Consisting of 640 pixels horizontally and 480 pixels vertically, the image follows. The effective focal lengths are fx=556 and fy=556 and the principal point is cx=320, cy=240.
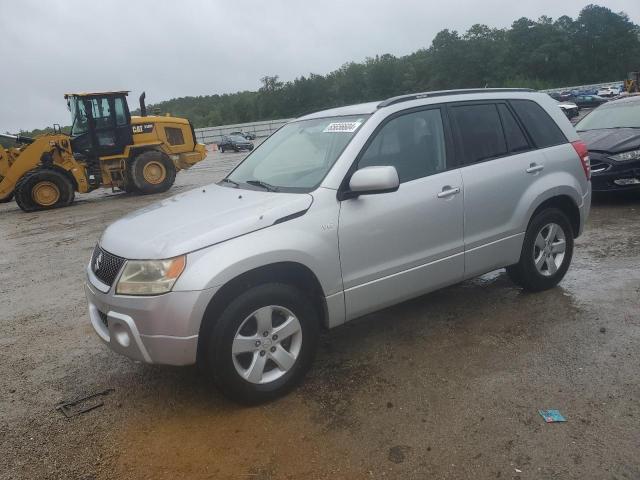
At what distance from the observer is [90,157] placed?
48.4 ft

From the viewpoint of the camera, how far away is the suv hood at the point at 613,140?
8.24 meters

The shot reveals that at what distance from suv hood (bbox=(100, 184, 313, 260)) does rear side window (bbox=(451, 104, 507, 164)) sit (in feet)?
4.97

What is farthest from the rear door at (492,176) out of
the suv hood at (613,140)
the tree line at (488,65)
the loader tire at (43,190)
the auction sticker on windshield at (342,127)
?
the tree line at (488,65)

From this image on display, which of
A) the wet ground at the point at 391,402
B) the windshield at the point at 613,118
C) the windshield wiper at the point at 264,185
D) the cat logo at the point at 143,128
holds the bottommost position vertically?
the wet ground at the point at 391,402

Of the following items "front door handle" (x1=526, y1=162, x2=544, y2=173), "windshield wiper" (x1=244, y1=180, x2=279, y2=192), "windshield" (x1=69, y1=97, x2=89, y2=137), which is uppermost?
"windshield" (x1=69, y1=97, x2=89, y2=137)

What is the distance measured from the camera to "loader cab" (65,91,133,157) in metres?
14.4

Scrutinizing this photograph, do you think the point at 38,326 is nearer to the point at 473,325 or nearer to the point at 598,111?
the point at 473,325

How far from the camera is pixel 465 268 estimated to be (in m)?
4.26

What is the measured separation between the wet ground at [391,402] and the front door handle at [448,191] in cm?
108

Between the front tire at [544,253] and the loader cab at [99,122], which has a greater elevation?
the loader cab at [99,122]

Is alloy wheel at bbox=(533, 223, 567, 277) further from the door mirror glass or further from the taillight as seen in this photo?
the door mirror glass

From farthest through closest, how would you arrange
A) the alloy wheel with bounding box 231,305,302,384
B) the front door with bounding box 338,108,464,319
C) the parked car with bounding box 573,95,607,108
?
the parked car with bounding box 573,95,607,108 → the front door with bounding box 338,108,464,319 → the alloy wheel with bounding box 231,305,302,384

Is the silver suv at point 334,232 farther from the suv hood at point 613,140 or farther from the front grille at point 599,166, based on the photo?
the suv hood at point 613,140

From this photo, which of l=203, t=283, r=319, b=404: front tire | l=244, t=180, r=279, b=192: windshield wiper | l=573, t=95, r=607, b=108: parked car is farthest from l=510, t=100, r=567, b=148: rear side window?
l=573, t=95, r=607, b=108: parked car
